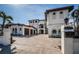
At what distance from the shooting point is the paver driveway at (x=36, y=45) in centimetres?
331

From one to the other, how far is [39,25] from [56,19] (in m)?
0.30

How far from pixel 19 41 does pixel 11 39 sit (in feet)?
0.44

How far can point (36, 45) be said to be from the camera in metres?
3.34

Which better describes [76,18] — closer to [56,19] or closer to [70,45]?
[56,19]

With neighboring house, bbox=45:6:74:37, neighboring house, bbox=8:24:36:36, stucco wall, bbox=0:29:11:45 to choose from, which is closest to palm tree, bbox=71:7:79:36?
neighboring house, bbox=45:6:74:37

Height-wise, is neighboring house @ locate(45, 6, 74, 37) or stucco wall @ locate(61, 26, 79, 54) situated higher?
neighboring house @ locate(45, 6, 74, 37)

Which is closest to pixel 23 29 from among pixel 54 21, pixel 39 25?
pixel 39 25

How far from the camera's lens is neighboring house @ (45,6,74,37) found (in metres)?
3.29

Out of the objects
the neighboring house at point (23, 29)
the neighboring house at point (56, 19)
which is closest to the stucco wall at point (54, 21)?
the neighboring house at point (56, 19)

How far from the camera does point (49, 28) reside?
3350 mm

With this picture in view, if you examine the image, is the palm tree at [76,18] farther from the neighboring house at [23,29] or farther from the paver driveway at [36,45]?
the neighboring house at [23,29]

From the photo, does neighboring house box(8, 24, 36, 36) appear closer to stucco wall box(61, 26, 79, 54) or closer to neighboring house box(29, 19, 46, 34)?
neighboring house box(29, 19, 46, 34)

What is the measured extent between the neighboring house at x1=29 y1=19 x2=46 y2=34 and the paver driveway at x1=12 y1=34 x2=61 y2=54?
0.09 meters
